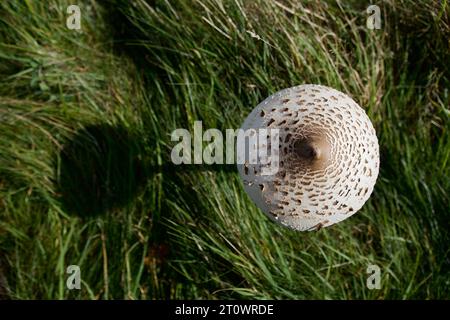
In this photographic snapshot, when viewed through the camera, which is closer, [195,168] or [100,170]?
[195,168]

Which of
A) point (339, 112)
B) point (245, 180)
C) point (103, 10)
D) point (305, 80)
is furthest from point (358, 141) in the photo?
point (103, 10)

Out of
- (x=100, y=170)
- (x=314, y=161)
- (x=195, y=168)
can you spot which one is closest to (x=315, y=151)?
(x=314, y=161)

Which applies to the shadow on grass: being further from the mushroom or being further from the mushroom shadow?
the mushroom

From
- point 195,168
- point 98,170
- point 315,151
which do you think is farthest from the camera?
point 98,170

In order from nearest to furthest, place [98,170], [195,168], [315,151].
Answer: [315,151], [195,168], [98,170]

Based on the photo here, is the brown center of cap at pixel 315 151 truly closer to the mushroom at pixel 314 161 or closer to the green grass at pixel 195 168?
the mushroom at pixel 314 161

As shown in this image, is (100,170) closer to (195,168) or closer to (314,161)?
(195,168)

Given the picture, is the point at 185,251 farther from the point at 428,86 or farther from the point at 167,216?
the point at 428,86

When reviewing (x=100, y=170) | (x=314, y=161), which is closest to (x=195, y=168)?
(x=100, y=170)
